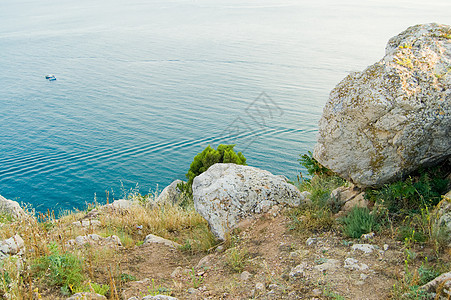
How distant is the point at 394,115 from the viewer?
225 inches

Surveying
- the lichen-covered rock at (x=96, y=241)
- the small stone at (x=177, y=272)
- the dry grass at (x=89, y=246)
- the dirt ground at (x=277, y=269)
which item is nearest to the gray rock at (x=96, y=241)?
the lichen-covered rock at (x=96, y=241)

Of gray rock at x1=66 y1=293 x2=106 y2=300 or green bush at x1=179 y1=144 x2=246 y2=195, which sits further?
green bush at x1=179 y1=144 x2=246 y2=195

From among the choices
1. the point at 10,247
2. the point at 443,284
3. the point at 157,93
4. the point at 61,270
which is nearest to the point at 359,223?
the point at 443,284

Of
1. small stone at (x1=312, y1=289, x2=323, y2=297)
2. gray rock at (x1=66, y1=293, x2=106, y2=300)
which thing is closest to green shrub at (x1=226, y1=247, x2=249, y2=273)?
small stone at (x1=312, y1=289, x2=323, y2=297)

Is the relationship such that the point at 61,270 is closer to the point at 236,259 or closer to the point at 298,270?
the point at 236,259

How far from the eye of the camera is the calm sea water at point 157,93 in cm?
2800

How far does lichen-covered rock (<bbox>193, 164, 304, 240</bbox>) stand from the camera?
7.02m

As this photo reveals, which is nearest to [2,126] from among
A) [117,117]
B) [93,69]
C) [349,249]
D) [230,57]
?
[117,117]

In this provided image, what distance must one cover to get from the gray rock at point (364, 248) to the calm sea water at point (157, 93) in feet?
67.2

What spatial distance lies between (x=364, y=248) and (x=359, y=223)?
0.60 meters

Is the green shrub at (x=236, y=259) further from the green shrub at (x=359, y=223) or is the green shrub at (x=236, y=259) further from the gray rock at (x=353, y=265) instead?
the green shrub at (x=359, y=223)

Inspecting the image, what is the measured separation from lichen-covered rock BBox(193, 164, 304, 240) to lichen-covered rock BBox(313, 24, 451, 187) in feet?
4.21

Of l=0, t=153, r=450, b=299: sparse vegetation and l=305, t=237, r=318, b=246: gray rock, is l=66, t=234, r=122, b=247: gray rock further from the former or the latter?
l=305, t=237, r=318, b=246: gray rock

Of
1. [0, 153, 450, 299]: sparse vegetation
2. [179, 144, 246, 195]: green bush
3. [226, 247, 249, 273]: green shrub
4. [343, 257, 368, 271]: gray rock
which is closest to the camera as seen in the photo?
[0, 153, 450, 299]: sparse vegetation
